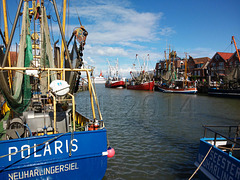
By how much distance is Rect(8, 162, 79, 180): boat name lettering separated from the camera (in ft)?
22.1

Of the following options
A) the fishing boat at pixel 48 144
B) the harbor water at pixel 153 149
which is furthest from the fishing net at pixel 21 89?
the harbor water at pixel 153 149

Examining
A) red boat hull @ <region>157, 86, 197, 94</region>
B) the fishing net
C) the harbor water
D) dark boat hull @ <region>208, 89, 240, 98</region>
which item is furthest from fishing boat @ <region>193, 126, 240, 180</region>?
red boat hull @ <region>157, 86, 197, 94</region>

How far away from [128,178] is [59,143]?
464 cm

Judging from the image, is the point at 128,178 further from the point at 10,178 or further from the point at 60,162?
the point at 10,178

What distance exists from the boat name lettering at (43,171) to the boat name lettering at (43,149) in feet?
1.66

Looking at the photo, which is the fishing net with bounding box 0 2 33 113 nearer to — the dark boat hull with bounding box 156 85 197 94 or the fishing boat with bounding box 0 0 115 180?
the fishing boat with bounding box 0 0 115 180

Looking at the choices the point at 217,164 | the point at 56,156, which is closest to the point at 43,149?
the point at 56,156

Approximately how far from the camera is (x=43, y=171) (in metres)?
7.00

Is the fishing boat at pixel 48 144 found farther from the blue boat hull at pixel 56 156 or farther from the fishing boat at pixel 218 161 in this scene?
the fishing boat at pixel 218 161

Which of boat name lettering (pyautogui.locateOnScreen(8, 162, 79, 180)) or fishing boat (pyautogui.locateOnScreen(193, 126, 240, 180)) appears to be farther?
boat name lettering (pyautogui.locateOnScreen(8, 162, 79, 180))

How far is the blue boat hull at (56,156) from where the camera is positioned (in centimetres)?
668

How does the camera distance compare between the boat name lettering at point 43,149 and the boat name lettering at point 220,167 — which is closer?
the boat name lettering at point 220,167

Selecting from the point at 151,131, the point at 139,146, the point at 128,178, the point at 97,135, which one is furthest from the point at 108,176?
the point at 151,131

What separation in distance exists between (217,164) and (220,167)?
176 mm
